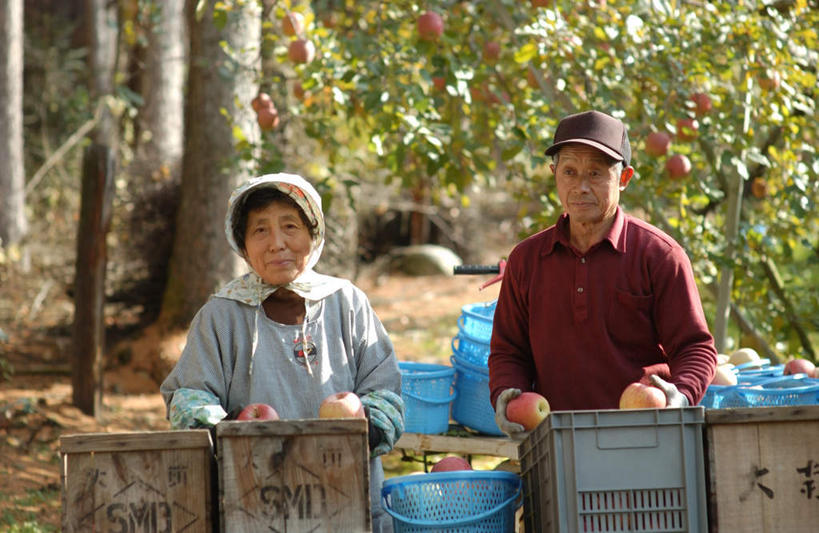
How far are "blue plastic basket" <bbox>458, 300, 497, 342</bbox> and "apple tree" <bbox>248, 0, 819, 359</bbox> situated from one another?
0.95m

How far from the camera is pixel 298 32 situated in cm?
546

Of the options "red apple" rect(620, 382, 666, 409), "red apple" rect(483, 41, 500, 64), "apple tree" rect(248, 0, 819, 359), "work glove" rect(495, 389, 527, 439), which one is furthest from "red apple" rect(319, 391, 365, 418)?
"red apple" rect(483, 41, 500, 64)

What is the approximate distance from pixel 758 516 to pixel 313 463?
44.4 inches

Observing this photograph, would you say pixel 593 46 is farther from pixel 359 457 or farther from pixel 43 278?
pixel 43 278

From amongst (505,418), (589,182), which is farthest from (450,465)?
(589,182)

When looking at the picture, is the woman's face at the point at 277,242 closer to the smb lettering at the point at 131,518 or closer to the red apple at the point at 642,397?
the smb lettering at the point at 131,518

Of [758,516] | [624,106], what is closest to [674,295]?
[758,516]

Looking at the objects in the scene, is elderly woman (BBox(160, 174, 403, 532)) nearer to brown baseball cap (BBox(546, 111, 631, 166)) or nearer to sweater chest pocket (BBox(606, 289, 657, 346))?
sweater chest pocket (BBox(606, 289, 657, 346))

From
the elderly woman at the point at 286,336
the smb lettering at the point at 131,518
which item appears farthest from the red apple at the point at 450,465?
the smb lettering at the point at 131,518

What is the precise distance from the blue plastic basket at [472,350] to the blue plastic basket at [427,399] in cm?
11

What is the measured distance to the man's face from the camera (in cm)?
306

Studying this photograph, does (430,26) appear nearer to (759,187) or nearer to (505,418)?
(759,187)

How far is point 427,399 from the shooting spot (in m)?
4.38

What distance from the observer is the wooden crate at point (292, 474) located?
2.43m
